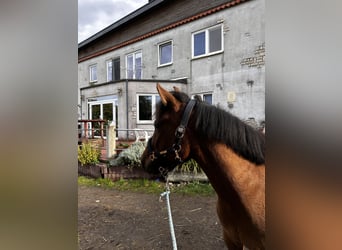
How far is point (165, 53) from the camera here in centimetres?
987

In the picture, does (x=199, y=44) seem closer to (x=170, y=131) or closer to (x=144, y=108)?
(x=144, y=108)

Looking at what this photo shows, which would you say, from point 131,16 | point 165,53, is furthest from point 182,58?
point 131,16

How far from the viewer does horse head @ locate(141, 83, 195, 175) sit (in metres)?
1.47

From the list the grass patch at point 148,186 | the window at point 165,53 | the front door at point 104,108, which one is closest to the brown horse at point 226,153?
the grass patch at point 148,186

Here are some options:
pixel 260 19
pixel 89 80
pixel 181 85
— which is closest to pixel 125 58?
pixel 89 80

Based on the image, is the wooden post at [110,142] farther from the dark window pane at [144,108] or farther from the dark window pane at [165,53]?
the dark window pane at [165,53]

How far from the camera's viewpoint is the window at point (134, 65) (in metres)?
10.9

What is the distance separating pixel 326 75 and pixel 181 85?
8.48 meters

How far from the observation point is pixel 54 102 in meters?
0.48

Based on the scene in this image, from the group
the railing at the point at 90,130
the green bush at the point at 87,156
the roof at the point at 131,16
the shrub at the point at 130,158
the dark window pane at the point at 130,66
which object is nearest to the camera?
the shrub at the point at 130,158

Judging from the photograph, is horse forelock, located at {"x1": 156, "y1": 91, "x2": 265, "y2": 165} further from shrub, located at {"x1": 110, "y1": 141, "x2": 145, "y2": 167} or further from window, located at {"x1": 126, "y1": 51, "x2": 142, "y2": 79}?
window, located at {"x1": 126, "y1": 51, "x2": 142, "y2": 79}

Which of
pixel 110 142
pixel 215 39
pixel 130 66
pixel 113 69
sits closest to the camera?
pixel 110 142

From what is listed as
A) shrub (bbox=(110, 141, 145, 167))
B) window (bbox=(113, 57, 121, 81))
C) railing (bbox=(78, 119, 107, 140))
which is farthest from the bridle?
window (bbox=(113, 57, 121, 81))

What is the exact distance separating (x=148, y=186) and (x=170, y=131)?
336 cm
